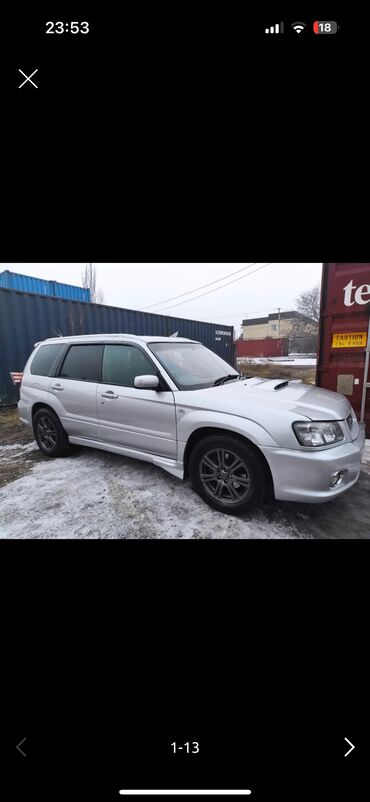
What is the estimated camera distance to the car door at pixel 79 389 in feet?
10.7

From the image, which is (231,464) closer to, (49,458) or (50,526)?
(50,526)

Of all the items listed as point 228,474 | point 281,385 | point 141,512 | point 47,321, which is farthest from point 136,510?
point 47,321

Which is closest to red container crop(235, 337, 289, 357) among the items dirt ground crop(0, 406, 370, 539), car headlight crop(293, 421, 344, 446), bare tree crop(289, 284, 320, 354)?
bare tree crop(289, 284, 320, 354)

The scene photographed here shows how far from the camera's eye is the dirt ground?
2199 mm

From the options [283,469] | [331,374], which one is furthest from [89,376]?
[331,374]

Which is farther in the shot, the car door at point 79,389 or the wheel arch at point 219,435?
the car door at point 79,389

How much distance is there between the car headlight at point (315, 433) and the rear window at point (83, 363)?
7.24 feet

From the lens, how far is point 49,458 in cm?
380

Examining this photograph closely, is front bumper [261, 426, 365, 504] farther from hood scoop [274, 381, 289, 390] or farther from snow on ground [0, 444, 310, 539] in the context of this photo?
hood scoop [274, 381, 289, 390]

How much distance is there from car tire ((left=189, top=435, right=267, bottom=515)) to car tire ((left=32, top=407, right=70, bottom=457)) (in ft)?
6.38

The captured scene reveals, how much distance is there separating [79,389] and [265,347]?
19610mm
